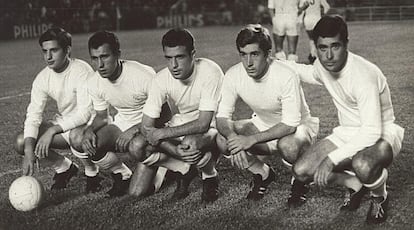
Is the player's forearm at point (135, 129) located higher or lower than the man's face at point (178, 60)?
lower

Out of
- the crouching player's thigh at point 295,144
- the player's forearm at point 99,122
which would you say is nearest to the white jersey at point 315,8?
the player's forearm at point 99,122

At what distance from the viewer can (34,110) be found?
478 centimetres

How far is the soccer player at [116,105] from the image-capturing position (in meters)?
4.52

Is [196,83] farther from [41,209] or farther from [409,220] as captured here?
[409,220]

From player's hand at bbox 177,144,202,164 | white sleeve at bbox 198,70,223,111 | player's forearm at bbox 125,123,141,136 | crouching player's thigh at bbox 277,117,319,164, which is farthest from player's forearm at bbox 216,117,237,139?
player's forearm at bbox 125,123,141,136

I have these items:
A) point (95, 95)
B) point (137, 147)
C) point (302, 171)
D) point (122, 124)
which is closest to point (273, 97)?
point (302, 171)

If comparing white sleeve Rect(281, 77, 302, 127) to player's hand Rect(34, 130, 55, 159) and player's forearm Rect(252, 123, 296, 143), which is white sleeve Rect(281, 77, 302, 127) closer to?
player's forearm Rect(252, 123, 296, 143)

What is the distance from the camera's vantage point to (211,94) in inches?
173

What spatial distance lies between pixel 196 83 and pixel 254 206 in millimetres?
1003

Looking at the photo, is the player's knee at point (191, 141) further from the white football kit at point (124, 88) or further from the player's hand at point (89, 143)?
the player's hand at point (89, 143)

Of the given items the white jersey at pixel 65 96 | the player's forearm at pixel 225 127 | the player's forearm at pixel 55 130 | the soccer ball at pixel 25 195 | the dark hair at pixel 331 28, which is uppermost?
the dark hair at pixel 331 28

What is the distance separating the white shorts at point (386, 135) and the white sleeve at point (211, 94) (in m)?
0.88

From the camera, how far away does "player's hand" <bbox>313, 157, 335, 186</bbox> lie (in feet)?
12.3

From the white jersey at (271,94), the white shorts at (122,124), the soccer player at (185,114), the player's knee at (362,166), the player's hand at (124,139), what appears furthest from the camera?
the white shorts at (122,124)
